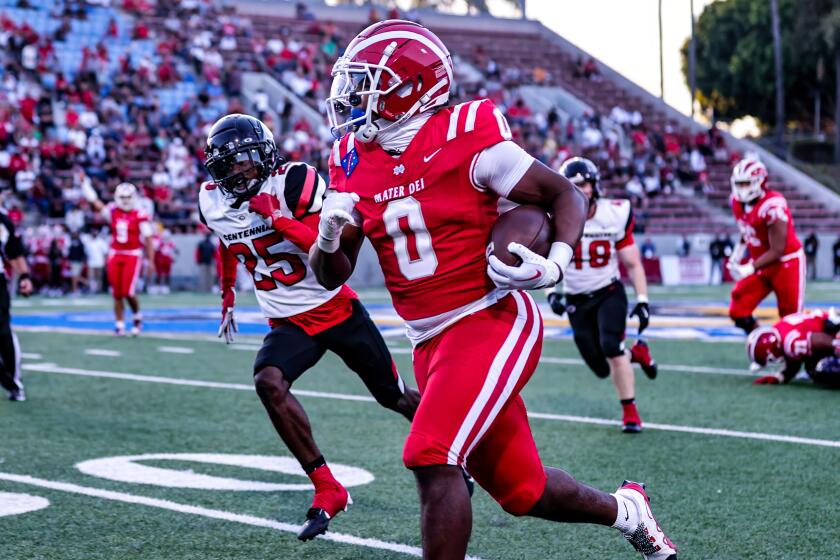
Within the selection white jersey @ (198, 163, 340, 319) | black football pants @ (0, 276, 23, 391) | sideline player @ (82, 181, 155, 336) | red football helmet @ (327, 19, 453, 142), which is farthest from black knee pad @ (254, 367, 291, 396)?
sideline player @ (82, 181, 155, 336)

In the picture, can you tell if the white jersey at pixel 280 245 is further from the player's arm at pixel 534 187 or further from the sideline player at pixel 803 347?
the sideline player at pixel 803 347

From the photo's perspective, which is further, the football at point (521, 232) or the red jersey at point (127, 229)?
the red jersey at point (127, 229)

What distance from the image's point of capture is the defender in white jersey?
15.8ft

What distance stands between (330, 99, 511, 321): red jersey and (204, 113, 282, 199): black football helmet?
1.69 meters

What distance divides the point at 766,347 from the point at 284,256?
5.12 m

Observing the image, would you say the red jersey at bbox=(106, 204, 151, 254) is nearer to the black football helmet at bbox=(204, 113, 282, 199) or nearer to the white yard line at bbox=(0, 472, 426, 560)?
the white yard line at bbox=(0, 472, 426, 560)

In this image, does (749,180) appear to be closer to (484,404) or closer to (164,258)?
(484,404)

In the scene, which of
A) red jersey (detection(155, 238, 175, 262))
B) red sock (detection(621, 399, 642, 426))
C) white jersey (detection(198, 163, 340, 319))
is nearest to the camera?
white jersey (detection(198, 163, 340, 319))

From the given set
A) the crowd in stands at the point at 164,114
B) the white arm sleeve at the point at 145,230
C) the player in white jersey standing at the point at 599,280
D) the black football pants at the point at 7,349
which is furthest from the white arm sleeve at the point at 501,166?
the crowd in stands at the point at 164,114

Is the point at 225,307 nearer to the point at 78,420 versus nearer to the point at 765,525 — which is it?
the point at 78,420

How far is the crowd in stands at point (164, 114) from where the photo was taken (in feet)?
73.7

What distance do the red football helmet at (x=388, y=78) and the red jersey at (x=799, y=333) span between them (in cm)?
601

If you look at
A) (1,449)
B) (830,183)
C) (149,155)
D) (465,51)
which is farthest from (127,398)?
(830,183)

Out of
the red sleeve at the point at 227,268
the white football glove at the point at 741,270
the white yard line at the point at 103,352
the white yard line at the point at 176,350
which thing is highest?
the red sleeve at the point at 227,268
